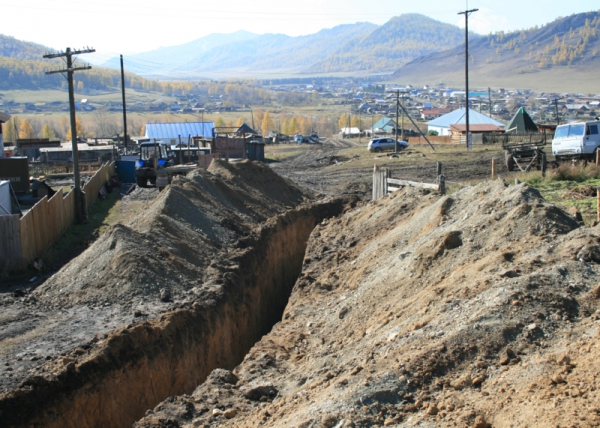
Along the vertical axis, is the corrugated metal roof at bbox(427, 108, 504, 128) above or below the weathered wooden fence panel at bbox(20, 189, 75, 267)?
above

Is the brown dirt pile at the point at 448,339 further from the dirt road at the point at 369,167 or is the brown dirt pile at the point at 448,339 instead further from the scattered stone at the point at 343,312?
the dirt road at the point at 369,167

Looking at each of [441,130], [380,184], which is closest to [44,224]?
[380,184]

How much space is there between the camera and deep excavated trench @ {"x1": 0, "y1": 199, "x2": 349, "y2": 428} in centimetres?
904

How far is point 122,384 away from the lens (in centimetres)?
995

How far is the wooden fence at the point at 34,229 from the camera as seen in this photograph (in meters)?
16.0

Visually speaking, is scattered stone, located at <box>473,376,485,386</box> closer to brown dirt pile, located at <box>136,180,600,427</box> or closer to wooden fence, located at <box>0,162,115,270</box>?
brown dirt pile, located at <box>136,180,600,427</box>

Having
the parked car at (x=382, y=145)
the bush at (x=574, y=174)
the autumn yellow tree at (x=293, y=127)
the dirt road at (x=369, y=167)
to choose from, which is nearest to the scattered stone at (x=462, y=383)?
the bush at (x=574, y=174)

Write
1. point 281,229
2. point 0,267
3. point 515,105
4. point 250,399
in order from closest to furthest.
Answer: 1. point 250,399
2. point 0,267
3. point 281,229
4. point 515,105

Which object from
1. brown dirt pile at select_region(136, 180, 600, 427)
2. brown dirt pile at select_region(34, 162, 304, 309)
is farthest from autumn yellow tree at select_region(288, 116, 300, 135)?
brown dirt pile at select_region(136, 180, 600, 427)

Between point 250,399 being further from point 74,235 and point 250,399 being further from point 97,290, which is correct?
point 74,235

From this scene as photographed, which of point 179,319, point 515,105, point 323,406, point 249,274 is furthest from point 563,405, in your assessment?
point 515,105

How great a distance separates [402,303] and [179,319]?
417 centimetres

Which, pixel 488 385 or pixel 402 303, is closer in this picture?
pixel 488 385

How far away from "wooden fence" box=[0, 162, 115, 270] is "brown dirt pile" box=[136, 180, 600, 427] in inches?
287
